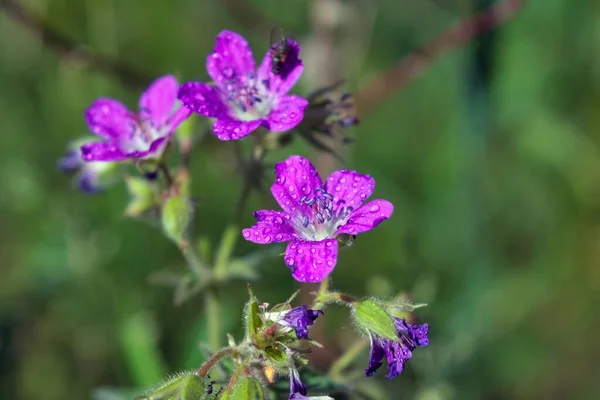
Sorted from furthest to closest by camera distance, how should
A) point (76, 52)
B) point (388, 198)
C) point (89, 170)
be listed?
point (388, 198) → point (76, 52) → point (89, 170)

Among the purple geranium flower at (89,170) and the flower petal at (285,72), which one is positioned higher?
the flower petal at (285,72)

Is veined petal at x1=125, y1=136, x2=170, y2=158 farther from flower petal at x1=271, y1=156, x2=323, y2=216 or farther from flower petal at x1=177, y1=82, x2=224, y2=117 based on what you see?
flower petal at x1=271, y1=156, x2=323, y2=216

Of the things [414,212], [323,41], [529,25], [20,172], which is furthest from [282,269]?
[529,25]

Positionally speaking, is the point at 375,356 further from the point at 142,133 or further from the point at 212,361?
the point at 142,133

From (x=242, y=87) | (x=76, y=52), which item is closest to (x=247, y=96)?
(x=242, y=87)

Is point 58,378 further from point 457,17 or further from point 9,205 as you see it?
point 457,17

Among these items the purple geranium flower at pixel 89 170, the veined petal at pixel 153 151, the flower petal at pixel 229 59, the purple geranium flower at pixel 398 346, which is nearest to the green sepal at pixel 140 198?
the veined petal at pixel 153 151

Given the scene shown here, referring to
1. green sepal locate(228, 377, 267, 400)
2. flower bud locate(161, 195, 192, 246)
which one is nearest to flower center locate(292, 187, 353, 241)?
flower bud locate(161, 195, 192, 246)

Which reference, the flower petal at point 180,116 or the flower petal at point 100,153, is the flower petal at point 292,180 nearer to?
the flower petal at point 180,116
